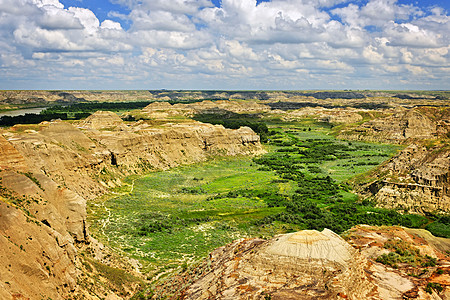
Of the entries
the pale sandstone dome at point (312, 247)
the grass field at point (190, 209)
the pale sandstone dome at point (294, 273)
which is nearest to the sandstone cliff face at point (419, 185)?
the grass field at point (190, 209)

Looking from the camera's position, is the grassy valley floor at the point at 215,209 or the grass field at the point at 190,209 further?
the grassy valley floor at the point at 215,209

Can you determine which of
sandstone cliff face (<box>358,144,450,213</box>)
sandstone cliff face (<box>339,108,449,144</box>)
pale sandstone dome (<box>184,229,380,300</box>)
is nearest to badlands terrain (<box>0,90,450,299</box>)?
pale sandstone dome (<box>184,229,380,300</box>)

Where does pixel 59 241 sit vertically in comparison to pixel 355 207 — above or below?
above

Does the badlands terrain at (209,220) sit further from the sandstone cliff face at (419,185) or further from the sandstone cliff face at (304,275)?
the sandstone cliff face at (419,185)

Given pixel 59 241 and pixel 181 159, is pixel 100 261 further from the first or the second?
pixel 181 159

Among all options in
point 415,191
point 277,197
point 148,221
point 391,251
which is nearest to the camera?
point 391,251

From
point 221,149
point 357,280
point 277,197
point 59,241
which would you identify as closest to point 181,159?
point 221,149
